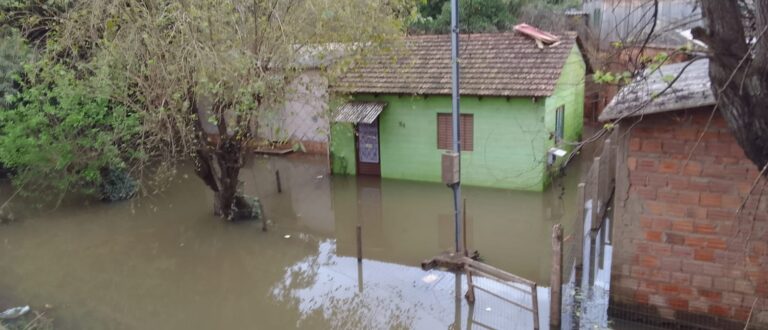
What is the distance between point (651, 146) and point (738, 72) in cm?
329

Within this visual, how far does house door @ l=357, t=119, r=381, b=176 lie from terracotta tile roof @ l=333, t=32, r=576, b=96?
111 centimetres

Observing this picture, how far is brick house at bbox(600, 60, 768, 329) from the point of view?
6.66 m

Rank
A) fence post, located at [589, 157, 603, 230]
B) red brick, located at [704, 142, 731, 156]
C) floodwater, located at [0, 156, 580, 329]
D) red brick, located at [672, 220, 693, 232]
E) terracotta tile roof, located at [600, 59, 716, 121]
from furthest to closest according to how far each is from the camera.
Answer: fence post, located at [589, 157, 603, 230], floodwater, located at [0, 156, 580, 329], red brick, located at [672, 220, 693, 232], red brick, located at [704, 142, 731, 156], terracotta tile roof, located at [600, 59, 716, 121]

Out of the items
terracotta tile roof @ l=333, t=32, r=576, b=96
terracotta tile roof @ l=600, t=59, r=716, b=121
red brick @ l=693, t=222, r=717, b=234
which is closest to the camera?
terracotta tile roof @ l=600, t=59, r=716, b=121

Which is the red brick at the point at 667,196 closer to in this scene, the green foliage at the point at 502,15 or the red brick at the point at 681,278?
the red brick at the point at 681,278

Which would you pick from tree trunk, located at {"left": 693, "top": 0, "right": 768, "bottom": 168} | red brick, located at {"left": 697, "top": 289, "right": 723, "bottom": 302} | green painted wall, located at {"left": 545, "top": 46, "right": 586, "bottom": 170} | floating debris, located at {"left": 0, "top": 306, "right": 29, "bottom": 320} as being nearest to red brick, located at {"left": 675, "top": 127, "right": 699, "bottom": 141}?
red brick, located at {"left": 697, "top": 289, "right": 723, "bottom": 302}

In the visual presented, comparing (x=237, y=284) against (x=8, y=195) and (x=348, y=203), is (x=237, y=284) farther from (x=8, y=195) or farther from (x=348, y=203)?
(x=8, y=195)

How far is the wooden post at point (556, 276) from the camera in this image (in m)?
7.10

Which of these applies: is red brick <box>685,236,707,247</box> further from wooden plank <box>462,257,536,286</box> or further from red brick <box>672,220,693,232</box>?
wooden plank <box>462,257,536,286</box>

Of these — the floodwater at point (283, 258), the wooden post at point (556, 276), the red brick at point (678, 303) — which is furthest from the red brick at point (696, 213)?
the floodwater at point (283, 258)

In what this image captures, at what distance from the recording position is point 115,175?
569 inches

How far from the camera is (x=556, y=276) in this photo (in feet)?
23.5

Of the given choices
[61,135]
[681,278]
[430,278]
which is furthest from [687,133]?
[61,135]

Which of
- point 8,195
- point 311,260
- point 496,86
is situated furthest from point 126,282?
point 496,86
